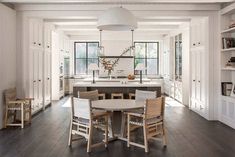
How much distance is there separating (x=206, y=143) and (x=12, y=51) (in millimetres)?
4548

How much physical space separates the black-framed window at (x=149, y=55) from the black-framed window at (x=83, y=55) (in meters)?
1.95

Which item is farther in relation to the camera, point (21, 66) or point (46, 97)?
point (46, 97)

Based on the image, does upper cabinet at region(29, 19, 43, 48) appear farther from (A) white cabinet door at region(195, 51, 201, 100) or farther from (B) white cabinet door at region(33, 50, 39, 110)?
(A) white cabinet door at region(195, 51, 201, 100)

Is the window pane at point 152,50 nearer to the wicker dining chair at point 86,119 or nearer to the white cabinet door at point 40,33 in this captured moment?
the white cabinet door at point 40,33

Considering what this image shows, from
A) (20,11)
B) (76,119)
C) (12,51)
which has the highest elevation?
(20,11)

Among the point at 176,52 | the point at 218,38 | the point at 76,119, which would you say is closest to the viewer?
the point at 76,119

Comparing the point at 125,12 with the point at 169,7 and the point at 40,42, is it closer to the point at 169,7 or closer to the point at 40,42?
the point at 169,7

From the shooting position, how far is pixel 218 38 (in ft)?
21.6

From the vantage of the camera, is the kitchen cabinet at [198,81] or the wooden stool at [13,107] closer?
the wooden stool at [13,107]

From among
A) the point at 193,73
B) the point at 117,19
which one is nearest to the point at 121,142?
the point at 117,19

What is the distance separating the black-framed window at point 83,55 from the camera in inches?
515

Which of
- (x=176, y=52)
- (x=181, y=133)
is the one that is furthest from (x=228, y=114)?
(x=176, y=52)

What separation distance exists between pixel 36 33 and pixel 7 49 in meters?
1.43

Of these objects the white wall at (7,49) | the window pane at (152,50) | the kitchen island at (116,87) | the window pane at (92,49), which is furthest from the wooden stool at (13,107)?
the window pane at (152,50)
